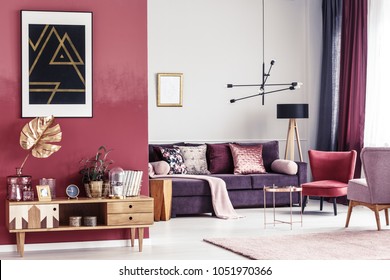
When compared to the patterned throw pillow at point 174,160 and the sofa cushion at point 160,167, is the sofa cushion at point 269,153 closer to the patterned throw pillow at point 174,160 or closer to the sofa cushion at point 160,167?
the patterned throw pillow at point 174,160

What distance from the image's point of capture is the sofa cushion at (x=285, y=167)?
918 cm

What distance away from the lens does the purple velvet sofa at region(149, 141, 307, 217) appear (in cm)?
834

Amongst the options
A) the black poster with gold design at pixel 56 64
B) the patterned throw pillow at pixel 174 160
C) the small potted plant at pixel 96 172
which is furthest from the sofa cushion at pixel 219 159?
the black poster with gold design at pixel 56 64

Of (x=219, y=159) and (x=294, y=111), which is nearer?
(x=219, y=159)

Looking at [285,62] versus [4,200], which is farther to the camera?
[285,62]

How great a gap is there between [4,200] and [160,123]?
3.99 meters

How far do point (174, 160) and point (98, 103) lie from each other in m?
2.92

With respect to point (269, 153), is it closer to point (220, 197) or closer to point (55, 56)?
point (220, 197)

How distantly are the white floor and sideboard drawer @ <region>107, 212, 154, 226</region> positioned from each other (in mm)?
237

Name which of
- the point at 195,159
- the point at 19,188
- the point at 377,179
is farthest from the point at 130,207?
the point at 195,159

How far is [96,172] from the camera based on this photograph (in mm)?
5941
